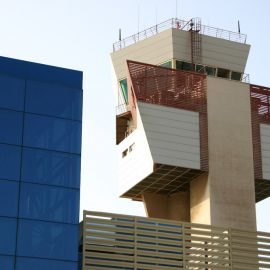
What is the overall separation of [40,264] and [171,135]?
57.7 feet

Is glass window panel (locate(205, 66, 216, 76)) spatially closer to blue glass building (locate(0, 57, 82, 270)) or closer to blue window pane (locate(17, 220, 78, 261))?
blue glass building (locate(0, 57, 82, 270))

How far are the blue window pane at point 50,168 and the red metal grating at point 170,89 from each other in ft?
48.0

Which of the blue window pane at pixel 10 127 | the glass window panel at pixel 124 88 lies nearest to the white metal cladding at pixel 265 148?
the glass window panel at pixel 124 88

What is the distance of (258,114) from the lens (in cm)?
5816

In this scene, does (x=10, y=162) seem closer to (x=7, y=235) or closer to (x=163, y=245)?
(x=7, y=235)

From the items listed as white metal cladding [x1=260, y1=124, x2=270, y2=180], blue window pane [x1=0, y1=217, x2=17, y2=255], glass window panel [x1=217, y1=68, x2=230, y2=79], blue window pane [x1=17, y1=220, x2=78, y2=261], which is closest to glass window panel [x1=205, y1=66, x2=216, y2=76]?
glass window panel [x1=217, y1=68, x2=230, y2=79]

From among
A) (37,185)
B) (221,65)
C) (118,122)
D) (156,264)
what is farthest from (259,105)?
(37,185)

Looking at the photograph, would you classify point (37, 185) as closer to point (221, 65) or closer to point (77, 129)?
point (77, 129)

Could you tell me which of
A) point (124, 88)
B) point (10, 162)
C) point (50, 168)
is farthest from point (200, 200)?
point (10, 162)

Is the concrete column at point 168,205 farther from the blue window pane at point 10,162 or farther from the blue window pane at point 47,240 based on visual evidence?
the blue window pane at point 10,162

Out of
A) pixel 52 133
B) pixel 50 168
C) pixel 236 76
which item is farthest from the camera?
pixel 236 76

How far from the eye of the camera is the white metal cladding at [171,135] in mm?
54094

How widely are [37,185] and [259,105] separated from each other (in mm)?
22299

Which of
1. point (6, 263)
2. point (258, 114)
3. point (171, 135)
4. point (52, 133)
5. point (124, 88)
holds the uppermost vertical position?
point (124, 88)
